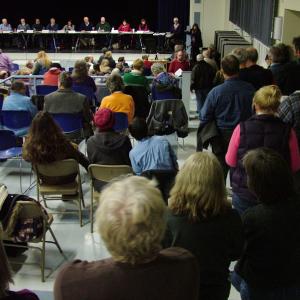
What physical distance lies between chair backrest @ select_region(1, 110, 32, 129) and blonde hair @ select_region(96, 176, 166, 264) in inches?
180

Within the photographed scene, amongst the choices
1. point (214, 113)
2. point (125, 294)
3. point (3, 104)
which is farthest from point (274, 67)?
point (125, 294)

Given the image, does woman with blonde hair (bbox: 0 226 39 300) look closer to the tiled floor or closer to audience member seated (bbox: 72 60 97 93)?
the tiled floor

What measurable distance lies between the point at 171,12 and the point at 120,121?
12.9 metres

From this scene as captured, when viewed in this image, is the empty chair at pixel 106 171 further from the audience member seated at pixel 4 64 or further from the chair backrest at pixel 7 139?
the audience member seated at pixel 4 64

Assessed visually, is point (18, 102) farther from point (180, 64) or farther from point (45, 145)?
point (180, 64)

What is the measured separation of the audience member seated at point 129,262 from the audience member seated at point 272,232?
74cm

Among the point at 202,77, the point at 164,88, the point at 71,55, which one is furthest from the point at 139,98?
the point at 71,55

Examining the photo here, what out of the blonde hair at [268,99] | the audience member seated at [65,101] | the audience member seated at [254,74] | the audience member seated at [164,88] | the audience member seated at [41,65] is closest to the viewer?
the blonde hair at [268,99]

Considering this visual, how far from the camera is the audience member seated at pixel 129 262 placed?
151 cm

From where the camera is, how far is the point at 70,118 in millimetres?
5734

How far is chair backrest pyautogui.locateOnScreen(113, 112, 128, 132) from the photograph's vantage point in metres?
5.81

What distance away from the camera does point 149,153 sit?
3.87m

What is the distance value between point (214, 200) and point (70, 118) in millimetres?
3900

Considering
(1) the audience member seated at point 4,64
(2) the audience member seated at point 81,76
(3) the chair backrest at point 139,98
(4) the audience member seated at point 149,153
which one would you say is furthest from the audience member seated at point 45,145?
(1) the audience member seated at point 4,64
